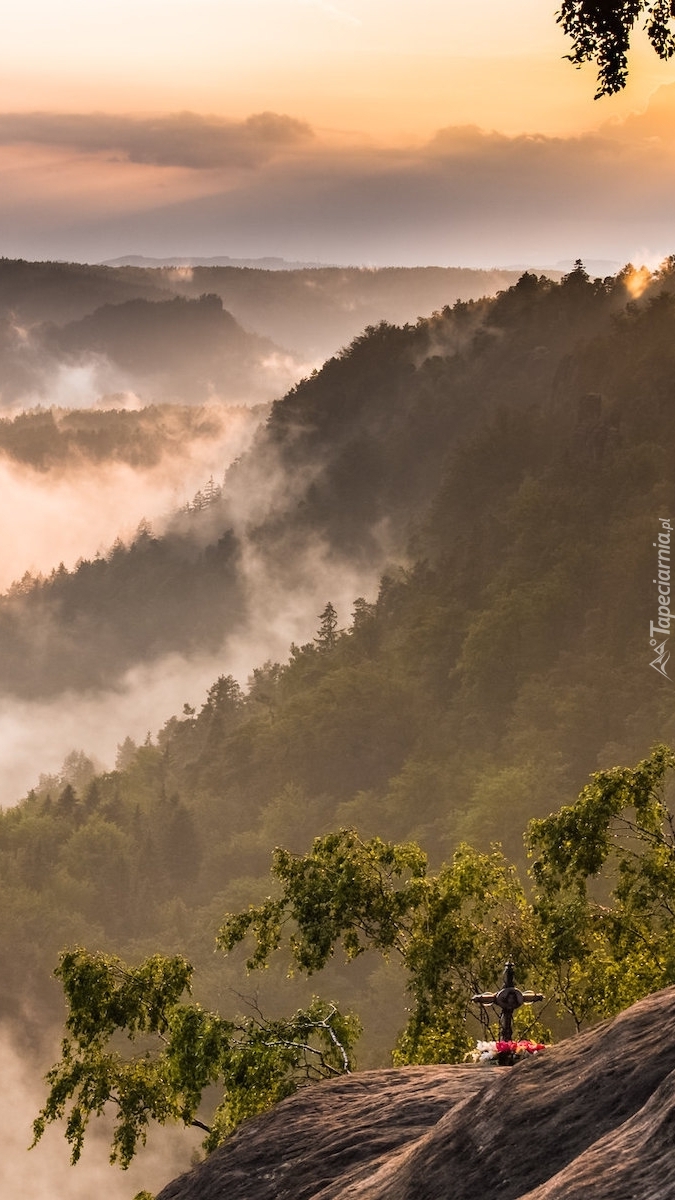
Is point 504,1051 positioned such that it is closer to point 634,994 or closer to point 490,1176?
point 490,1176

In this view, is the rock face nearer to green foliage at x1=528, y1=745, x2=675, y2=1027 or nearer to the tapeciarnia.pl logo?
green foliage at x1=528, y1=745, x2=675, y2=1027

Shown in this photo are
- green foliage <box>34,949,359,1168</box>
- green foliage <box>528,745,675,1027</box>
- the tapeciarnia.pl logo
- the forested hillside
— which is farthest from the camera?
the forested hillside

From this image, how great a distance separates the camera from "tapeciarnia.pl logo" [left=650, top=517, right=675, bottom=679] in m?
141

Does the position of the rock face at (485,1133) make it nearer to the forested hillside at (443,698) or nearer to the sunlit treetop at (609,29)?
the sunlit treetop at (609,29)

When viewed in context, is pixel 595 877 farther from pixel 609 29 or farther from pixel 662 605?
pixel 662 605

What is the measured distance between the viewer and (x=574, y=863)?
70.0 feet

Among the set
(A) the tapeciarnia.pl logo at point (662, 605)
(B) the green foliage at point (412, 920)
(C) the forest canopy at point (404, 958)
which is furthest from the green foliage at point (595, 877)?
(A) the tapeciarnia.pl logo at point (662, 605)

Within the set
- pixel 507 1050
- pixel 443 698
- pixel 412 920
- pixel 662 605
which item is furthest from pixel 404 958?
pixel 443 698

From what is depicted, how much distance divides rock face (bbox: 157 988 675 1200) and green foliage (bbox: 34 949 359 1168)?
4.05 meters

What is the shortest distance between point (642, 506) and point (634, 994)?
483ft

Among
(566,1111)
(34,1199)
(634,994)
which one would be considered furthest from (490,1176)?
(34,1199)

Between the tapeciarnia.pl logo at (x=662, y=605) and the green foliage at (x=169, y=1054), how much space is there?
125 meters

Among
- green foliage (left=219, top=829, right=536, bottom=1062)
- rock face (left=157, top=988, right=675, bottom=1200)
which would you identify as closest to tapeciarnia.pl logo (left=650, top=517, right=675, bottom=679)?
green foliage (left=219, top=829, right=536, bottom=1062)

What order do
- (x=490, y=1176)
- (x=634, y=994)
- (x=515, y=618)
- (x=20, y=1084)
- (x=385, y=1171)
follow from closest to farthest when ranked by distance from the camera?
(x=490, y=1176) → (x=385, y=1171) → (x=634, y=994) → (x=20, y=1084) → (x=515, y=618)
